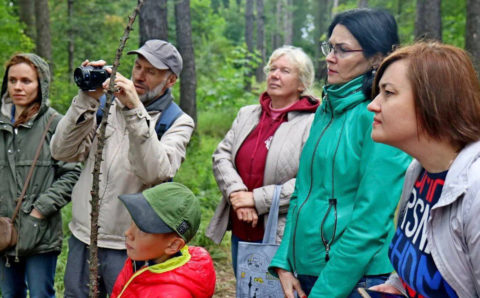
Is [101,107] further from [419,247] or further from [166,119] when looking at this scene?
[419,247]

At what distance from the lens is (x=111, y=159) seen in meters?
2.89

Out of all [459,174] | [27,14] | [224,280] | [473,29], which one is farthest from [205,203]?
[27,14]

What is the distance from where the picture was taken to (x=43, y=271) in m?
3.38

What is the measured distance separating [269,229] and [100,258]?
104 cm

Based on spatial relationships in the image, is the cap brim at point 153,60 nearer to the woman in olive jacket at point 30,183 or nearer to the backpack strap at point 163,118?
the backpack strap at point 163,118

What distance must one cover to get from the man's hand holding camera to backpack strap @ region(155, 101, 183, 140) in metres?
0.40

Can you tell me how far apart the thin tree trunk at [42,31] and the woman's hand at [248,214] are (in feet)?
29.2

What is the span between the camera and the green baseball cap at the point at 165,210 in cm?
215

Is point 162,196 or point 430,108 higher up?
point 430,108

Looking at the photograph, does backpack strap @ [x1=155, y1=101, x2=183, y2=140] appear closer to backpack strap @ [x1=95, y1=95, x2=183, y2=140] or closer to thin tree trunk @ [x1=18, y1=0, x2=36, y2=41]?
A: backpack strap @ [x1=95, y1=95, x2=183, y2=140]

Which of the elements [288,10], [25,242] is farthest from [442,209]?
[288,10]

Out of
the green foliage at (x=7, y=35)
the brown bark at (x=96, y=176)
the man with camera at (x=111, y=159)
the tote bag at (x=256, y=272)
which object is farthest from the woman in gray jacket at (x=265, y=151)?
the green foliage at (x=7, y=35)

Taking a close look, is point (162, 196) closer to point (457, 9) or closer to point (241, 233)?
point (241, 233)

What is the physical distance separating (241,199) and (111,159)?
2.86 ft
